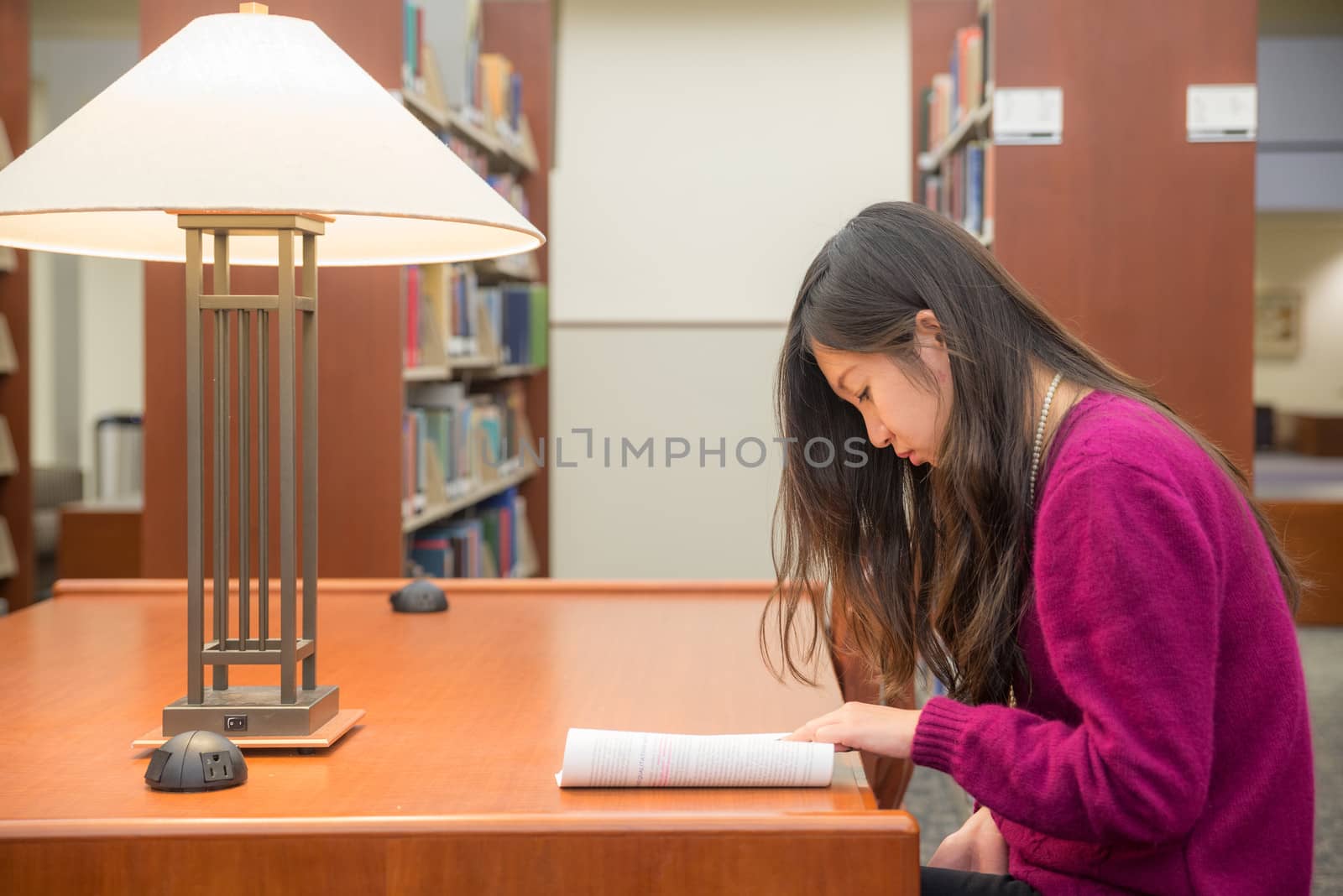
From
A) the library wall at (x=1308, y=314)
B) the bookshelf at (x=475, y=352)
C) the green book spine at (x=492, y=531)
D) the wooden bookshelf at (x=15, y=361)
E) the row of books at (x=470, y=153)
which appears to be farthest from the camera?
the library wall at (x=1308, y=314)

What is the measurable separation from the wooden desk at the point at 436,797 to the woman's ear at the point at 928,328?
34 cm

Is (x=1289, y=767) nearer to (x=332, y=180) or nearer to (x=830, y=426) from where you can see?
(x=830, y=426)

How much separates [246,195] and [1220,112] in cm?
255

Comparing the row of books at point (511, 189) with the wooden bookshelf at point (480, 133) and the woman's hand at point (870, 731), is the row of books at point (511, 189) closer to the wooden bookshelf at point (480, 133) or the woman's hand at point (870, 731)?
the wooden bookshelf at point (480, 133)

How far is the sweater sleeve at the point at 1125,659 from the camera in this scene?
2.80ft

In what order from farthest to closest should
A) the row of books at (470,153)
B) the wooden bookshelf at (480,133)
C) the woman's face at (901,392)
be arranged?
the row of books at (470,153), the wooden bookshelf at (480,133), the woman's face at (901,392)


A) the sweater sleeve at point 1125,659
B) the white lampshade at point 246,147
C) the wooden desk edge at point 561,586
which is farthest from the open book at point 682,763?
the wooden desk edge at point 561,586

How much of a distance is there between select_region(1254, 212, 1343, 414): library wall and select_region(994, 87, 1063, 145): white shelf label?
3.97 meters

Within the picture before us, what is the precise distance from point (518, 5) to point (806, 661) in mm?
3684

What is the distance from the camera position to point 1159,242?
2977 millimetres

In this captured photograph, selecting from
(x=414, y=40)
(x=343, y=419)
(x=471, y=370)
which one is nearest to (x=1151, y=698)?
(x=343, y=419)

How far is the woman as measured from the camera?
862 millimetres

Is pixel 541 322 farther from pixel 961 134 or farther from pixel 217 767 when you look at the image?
pixel 217 767

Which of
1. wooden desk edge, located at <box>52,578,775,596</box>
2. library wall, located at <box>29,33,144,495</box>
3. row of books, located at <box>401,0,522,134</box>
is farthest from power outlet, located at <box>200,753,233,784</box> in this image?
library wall, located at <box>29,33,144,495</box>
